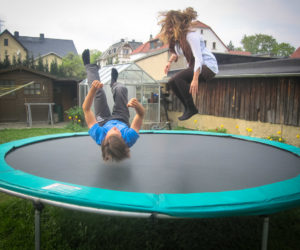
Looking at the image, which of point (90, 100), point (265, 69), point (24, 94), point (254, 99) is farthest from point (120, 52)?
point (90, 100)

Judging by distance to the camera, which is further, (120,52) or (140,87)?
(120,52)

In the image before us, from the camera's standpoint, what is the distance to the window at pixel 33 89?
797cm

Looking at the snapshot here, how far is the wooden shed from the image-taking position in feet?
13.3

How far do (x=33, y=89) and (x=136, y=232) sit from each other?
745 centimetres

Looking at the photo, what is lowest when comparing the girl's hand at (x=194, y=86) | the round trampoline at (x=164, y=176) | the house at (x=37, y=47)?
the round trampoline at (x=164, y=176)

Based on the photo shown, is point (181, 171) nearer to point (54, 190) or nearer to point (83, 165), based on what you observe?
point (83, 165)

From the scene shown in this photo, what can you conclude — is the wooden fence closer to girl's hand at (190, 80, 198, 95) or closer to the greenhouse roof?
the greenhouse roof

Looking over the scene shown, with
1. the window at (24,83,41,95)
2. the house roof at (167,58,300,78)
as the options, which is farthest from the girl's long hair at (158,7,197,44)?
the window at (24,83,41,95)

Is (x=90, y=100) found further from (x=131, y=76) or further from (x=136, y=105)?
(x=131, y=76)

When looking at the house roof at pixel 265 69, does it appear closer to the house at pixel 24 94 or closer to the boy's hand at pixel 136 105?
the boy's hand at pixel 136 105

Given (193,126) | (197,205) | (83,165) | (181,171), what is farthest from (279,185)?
(193,126)

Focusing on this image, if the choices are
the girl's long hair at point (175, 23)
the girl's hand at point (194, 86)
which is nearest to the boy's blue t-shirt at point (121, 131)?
the girl's hand at point (194, 86)

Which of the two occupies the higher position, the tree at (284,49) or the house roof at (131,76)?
the tree at (284,49)

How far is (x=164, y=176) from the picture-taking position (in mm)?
1516
